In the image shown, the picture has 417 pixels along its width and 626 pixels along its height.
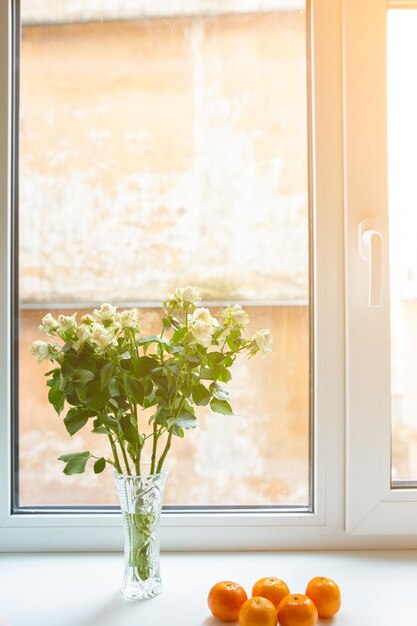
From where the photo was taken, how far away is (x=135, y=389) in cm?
94

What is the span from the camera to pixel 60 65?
1.21 meters

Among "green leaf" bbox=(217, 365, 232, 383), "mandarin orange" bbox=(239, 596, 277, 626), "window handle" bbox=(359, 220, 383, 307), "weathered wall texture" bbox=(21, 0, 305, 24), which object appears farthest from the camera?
"weathered wall texture" bbox=(21, 0, 305, 24)

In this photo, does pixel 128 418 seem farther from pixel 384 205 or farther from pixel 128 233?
pixel 384 205

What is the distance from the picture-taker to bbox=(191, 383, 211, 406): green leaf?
0.94 metres

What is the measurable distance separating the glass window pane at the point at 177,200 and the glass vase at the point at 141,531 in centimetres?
23

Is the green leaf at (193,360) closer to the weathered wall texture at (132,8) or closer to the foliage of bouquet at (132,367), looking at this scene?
the foliage of bouquet at (132,367)

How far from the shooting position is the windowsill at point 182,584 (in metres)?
0.93

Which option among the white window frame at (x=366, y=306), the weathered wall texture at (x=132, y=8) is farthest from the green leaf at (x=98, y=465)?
the weathered wall texture at (x=132, y=8)

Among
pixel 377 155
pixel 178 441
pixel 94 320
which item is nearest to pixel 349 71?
pixel 377 155

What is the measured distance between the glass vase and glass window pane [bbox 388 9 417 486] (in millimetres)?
484

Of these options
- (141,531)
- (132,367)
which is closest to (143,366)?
(132,367)

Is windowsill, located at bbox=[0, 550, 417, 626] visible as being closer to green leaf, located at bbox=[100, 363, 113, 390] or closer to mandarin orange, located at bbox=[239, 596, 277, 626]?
mandarin orange, located at bbox=[239, 596, 277, 626]

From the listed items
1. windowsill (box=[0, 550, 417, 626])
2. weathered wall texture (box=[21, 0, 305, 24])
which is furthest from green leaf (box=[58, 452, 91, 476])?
weathered wall texture (box=[21, 0, 305, 24])

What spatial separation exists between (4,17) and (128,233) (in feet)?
1.49
